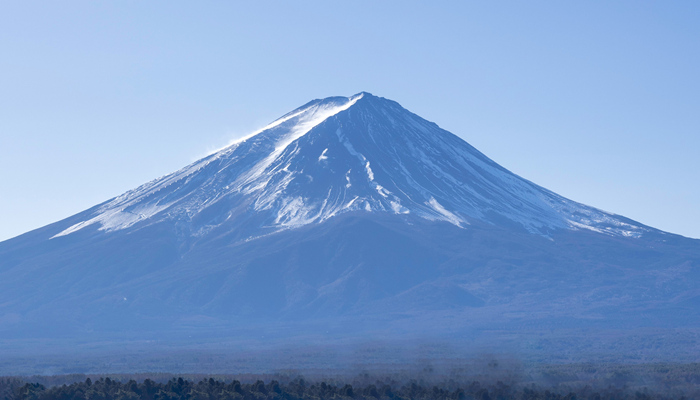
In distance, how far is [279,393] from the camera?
5444 centimetres

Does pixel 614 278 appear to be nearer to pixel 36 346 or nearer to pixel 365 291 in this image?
pixel 365 291

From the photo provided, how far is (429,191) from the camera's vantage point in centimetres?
18925

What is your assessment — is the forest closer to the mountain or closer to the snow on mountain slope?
the mountain

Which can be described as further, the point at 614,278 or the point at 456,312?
the point at 614,278

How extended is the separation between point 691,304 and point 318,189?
6726 cm

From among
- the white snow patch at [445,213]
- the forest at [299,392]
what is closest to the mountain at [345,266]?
the white snow patch at [445,213]

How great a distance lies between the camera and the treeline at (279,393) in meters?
52.2

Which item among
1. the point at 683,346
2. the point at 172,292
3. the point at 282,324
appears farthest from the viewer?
the point at 172,292

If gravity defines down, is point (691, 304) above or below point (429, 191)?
below

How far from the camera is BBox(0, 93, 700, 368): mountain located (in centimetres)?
13800

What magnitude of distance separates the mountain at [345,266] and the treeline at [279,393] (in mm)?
58141

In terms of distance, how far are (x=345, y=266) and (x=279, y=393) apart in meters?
111

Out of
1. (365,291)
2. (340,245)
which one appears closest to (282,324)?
(365,291)

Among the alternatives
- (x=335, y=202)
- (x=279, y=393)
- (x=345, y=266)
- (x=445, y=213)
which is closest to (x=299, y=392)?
(x=279, y=393)
